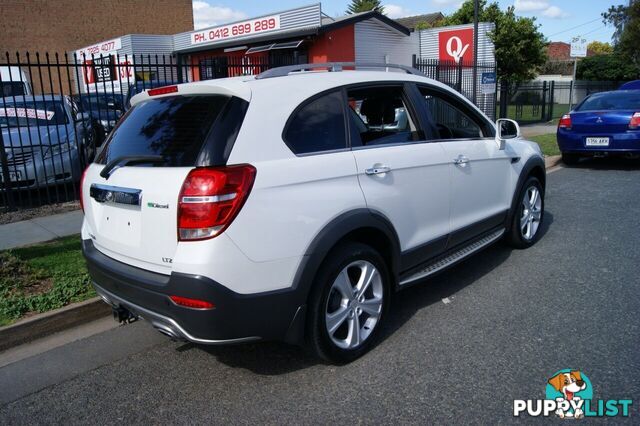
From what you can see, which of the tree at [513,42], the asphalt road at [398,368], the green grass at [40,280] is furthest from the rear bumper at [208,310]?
the tree at [513,42]

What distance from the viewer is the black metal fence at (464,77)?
497 inches

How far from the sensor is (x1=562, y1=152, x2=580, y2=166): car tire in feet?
35.9

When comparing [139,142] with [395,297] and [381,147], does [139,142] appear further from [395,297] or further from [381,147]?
[395,297]

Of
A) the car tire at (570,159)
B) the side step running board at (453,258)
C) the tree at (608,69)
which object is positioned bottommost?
the car tire at (570,159)

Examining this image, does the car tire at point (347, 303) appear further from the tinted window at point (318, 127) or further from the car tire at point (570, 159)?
the car tire at point (570, 159)

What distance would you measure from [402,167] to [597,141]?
802 cm

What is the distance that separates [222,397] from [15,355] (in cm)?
169

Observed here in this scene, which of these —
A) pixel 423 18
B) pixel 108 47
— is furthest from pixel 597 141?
pixel 423 18

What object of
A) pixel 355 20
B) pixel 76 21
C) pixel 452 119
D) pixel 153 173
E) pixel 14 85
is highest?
pixel 76 21

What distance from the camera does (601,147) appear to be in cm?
988

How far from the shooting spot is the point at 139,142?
314cm

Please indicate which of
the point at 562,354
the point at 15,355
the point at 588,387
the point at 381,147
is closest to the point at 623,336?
the point at 562,354

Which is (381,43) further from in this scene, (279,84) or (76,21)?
(76,21)

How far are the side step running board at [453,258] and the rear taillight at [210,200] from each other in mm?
1541
